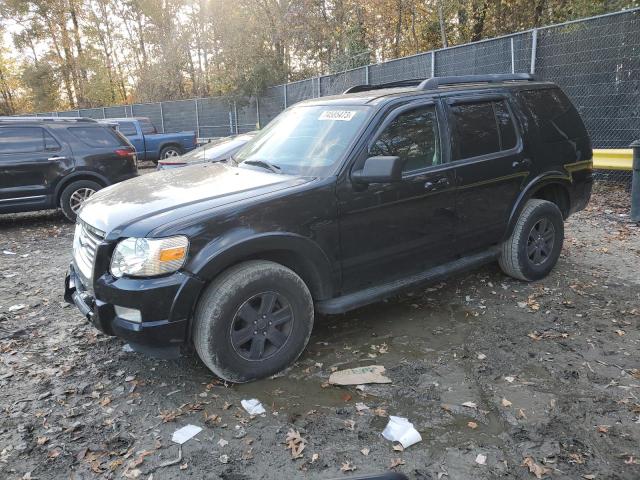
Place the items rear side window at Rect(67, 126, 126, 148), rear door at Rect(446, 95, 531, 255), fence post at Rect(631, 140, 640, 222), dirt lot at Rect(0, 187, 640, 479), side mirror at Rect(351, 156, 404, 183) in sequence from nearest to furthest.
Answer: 1. dirt lot at Rect(0, 187, 640, 479)
2. side mirror at Rect(351, 156, 404, 183)
3. rear door at Rect(446, 95, 531, 255)
4. fence post at Rect(631, 140, 640, 222)
5. rear side window at Rect(67, 126, 126, 148)

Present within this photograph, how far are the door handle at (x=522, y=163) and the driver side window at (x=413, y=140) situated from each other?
0.91 metres

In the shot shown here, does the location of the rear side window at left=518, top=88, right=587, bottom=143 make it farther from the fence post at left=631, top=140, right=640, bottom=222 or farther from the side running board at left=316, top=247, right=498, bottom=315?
the fence post at left=631, top=140, right=640, bottom=222

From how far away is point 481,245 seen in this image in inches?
182

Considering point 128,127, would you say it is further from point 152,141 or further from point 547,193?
point 547,193

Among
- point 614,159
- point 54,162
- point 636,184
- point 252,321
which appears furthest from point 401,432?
point 54,162

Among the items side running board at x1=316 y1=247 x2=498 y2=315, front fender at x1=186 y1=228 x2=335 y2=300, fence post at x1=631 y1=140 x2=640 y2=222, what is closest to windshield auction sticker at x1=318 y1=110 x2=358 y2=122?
front fender at x1=186 y1=228 x2=335 y2=300

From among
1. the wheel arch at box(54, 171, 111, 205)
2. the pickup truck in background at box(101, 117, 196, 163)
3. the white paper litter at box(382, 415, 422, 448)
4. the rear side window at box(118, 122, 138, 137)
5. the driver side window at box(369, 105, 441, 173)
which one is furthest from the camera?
the rear side window at box(118, 122, 138, 137)

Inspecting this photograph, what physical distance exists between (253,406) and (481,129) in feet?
9.78

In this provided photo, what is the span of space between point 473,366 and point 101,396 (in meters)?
2.57

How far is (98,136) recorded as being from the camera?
9.22m

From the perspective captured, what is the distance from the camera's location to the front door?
148 inches

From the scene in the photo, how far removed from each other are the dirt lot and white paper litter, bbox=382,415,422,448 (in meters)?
0.05

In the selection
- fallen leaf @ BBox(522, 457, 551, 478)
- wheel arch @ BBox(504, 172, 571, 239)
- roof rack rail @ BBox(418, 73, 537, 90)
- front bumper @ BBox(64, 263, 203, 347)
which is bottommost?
fallen leaf @ BBox(522, 457, 551, 478)

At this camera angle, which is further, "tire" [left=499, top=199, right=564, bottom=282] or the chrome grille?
"tire" [left=499, top=199, right=564, bottom=282]
